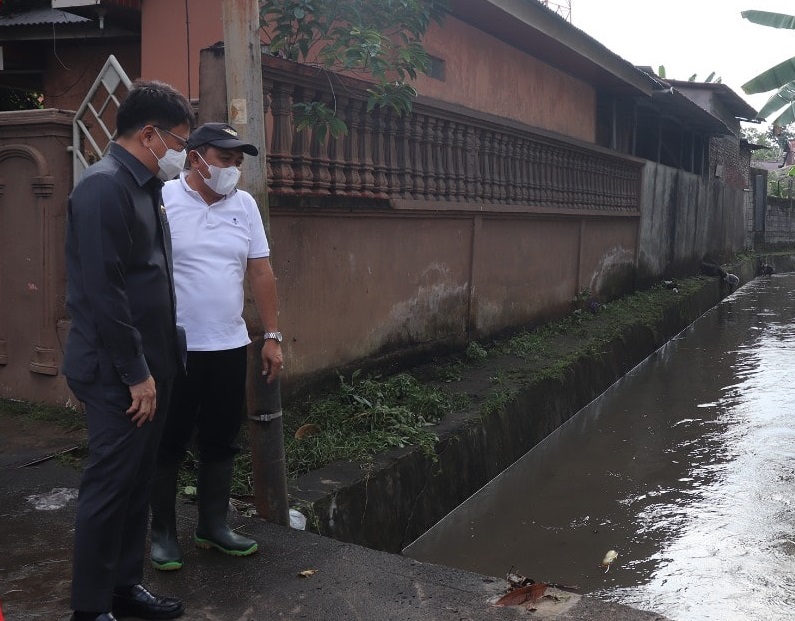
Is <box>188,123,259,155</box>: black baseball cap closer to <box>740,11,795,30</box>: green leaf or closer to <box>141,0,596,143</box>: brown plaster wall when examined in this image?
<box>141,0,596,143</box>: brown plaster wall

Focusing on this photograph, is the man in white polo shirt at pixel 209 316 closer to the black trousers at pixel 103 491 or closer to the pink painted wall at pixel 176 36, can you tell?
the black trousers at pixel 103 491

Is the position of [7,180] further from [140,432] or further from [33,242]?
[140,432]

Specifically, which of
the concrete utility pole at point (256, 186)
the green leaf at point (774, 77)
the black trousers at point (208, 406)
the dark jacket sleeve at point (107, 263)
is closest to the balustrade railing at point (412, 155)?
the concrete utility pole at point (256, 186)

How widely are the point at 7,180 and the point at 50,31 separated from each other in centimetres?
397

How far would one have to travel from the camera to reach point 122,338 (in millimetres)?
2469

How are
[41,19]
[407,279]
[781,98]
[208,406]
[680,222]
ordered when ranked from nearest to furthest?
[208,406] < [407,279] < [41,19] < [781,98] < [680,222]

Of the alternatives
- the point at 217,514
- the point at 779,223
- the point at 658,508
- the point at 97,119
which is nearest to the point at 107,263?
the point at 217,514

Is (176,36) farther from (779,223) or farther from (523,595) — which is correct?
(779,223)

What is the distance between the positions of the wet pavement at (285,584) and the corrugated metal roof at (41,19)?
6212 millimetres

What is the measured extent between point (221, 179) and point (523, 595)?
184 cm

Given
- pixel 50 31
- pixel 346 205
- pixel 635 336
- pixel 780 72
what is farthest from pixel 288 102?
pixel 780 72

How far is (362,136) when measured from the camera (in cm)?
575

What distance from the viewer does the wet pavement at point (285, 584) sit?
9.27 ft

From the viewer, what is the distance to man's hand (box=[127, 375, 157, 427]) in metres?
2.51
